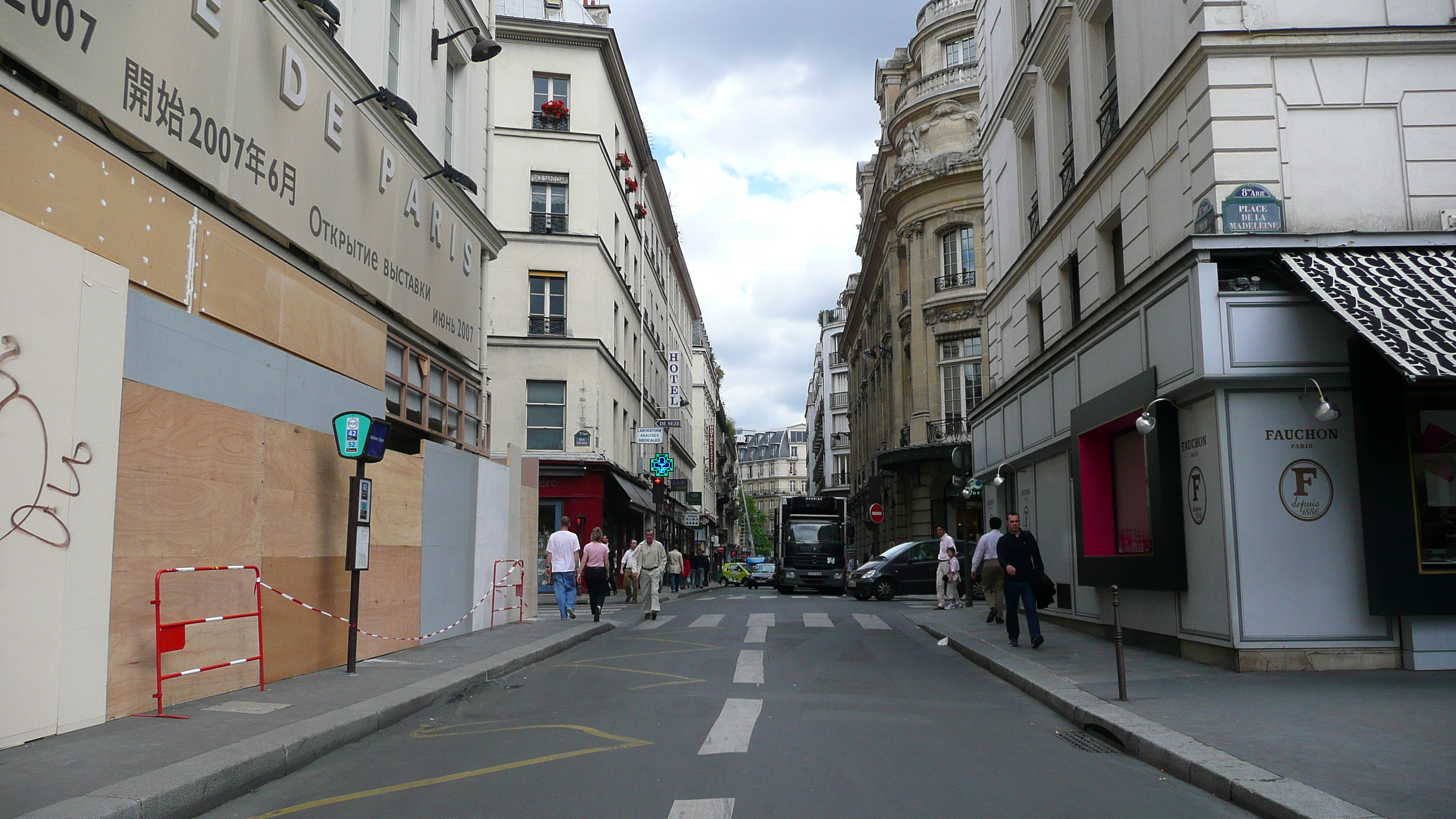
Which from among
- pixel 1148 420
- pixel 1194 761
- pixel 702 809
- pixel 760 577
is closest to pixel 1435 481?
pixel 1148 420

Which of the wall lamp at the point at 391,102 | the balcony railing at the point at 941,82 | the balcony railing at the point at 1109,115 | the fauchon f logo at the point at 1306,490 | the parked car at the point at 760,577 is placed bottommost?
the parked car at the point at 760,577

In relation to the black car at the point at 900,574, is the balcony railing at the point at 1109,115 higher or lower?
higher

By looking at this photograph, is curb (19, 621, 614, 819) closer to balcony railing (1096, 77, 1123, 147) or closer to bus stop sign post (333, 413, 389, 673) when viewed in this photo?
bus stop sign post (333, 413, 389, 673)

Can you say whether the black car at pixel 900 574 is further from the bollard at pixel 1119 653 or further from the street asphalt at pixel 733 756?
the bollard at pixel 1119 653

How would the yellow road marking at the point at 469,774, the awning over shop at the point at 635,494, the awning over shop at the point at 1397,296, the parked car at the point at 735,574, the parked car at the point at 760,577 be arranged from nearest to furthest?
the yellow road marking at the point at 469,774 < the awning over shop at the point at 1397,296 < the awning over shop at the point at 635,494 < the parked car at the point at 760,577 < the parked car at the point at 735,574

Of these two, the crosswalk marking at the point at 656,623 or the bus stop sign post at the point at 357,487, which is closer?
the bus stop sign post at the point at 357,487

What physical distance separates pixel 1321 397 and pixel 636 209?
31160 mm

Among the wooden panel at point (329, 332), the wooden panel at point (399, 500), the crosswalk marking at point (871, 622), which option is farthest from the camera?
the crosswalk marking at point (871, 622)

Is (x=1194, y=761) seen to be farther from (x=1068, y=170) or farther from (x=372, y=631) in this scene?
(x=1068, y=170)

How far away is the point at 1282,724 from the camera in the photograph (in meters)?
7.28

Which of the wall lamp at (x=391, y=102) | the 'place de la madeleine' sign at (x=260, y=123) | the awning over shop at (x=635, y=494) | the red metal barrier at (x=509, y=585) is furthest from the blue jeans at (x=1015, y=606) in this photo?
the awning over shop at (x=635, y=494)

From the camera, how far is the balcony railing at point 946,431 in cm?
3631

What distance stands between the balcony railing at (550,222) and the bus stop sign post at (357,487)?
21106 millimetres

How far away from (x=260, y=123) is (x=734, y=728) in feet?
23.0
